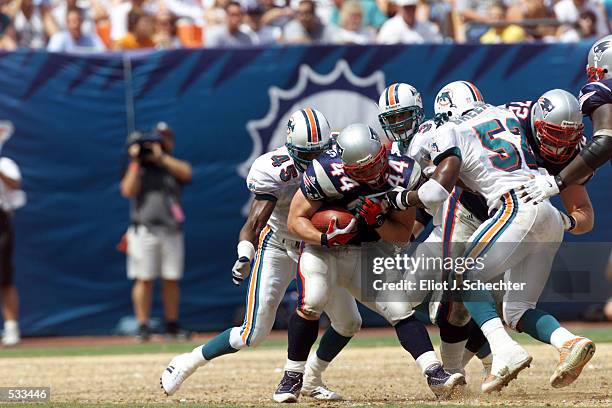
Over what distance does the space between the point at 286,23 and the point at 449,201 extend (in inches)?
259

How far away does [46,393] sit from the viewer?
784 cm

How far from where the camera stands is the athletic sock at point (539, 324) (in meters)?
6.75

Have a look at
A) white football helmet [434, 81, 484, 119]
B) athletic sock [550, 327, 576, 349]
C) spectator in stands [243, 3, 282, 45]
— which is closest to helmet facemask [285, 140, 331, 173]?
white football helmet [434, 81, 484, 119]

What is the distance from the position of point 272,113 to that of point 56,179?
246cm

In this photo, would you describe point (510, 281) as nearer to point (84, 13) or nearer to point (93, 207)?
point (93, 207)

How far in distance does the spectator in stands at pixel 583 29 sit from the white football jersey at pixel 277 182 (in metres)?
6.64

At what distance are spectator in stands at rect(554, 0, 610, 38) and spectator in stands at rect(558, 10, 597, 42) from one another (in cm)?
4

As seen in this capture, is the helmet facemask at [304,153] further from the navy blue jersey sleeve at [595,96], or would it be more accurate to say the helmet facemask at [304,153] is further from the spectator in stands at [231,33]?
the spectator in stands at [231,33]

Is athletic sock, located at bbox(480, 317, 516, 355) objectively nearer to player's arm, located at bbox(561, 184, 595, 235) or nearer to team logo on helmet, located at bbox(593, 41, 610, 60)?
player's arm, located at bbox(561, 184, 595, 235)

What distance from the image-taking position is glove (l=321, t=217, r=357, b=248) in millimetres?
6898

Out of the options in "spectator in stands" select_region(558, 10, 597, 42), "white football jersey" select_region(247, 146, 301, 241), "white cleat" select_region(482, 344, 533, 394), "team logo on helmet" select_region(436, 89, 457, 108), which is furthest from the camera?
"spectator in stands" select_region(558, 10, 597, 42)

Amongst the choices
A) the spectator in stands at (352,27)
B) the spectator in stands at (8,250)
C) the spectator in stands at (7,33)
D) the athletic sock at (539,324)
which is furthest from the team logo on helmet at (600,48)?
the spectator in stands at (7,33)

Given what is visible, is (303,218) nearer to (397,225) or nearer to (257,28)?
(397,225)

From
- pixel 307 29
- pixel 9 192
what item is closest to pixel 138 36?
pixel 307 29
